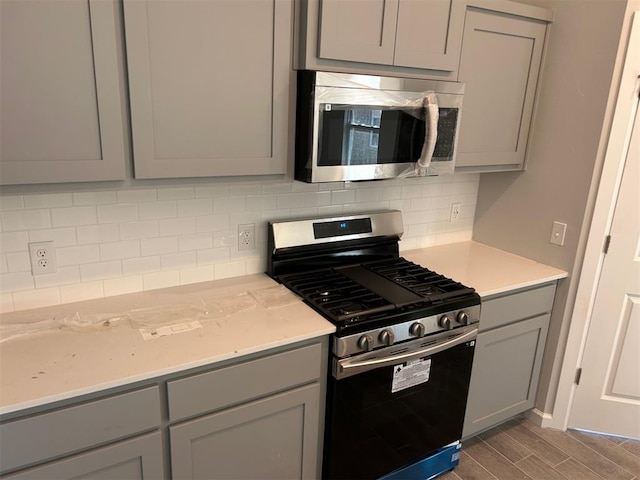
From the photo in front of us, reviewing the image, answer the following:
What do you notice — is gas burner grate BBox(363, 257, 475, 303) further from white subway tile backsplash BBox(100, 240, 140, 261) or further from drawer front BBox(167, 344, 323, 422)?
white subway tile backsplash BBox(100, 240, 140, 261)

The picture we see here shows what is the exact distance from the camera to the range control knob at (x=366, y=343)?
69.0 inches

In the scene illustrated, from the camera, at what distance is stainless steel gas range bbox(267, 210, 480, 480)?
5.90 feet

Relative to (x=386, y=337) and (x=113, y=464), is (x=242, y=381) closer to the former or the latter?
(x=113, y=464)

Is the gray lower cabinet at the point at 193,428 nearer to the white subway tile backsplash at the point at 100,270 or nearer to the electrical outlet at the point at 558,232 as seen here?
the white subway tile backsplash at the point at 100,270

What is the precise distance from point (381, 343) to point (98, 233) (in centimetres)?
114

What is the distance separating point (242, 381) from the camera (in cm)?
159

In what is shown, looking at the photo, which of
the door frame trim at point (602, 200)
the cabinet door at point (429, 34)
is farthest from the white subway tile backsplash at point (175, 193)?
the door frame trim at point (602, 200)

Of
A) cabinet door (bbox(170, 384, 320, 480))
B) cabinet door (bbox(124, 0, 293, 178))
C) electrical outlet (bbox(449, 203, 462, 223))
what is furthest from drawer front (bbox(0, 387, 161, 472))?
electrical outlet (bbox(449, 203, 462, 223))

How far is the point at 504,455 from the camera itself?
7.96 ft

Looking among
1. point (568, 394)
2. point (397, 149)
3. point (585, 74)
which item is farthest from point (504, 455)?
point (585, 74)

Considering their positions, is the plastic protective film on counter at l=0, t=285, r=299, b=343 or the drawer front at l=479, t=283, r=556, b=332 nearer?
the plastic protective film on counter at l=0, t=285, r=299, b=343

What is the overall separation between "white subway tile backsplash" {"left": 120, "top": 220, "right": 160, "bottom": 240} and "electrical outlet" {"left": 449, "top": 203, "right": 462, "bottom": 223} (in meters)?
1.65

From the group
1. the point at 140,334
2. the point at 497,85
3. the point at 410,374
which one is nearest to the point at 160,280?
the point at 140,334

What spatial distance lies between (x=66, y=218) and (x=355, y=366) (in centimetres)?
118
